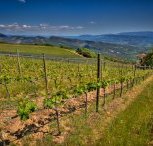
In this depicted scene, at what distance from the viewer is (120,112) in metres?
17.5

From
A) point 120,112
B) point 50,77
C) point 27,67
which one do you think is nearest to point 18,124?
point 120,112

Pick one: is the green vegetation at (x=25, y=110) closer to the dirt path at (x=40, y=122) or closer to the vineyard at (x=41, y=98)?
the vineyard at (x=41, y=98)

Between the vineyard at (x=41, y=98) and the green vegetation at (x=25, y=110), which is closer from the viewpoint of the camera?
the green vegetation at (x=25, y=110)

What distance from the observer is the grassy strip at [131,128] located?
41.6ft

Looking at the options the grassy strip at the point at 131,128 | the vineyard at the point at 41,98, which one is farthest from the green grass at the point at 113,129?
the vineyard at the point at 41,98

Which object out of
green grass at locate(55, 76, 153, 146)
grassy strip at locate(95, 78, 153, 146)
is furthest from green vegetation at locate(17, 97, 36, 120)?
grassy strip at locate(95, 78, 153, 146)

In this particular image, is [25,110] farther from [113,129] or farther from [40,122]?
[113,129]

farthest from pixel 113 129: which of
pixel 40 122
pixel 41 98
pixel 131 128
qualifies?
pixel 41 98

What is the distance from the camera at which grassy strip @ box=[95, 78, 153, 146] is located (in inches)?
499

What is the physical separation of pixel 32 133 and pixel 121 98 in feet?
32.2

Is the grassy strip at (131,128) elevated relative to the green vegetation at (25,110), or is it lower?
lower

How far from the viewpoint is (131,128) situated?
47.1 feet

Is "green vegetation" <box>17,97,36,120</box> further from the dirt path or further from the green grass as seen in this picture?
the green grass

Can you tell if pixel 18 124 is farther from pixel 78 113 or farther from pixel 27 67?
pixel 27 67
